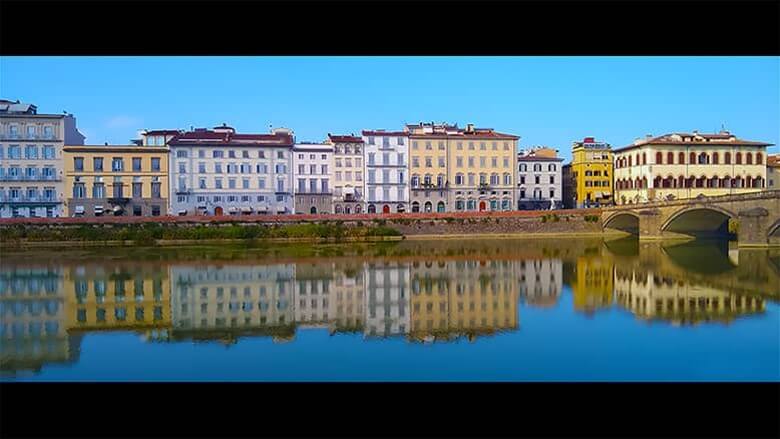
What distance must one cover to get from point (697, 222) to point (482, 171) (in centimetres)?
1633

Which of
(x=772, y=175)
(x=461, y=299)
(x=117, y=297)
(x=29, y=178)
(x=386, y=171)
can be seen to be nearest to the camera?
(x=461, y=299)

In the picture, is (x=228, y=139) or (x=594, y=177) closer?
(x=228, y=139)

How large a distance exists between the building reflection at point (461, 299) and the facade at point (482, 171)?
22.5 meters

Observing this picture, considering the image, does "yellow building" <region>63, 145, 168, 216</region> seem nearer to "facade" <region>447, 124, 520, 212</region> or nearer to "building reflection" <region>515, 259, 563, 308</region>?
"facade" <region>447, 124, 520, 212</region>

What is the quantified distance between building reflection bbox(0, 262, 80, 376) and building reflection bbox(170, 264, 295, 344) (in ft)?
7.39

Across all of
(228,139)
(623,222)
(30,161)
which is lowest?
(623,222)

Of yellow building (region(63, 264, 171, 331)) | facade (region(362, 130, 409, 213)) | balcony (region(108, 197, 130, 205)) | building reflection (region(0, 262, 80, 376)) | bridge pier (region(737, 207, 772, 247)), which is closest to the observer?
building reflection (region(0, 262, 80, 376))

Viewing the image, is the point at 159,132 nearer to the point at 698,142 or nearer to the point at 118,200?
the point at 118,200

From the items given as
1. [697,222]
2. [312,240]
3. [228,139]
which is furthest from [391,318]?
[228,139]

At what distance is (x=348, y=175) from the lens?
47.9 meters

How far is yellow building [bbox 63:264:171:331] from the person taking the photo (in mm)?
15109

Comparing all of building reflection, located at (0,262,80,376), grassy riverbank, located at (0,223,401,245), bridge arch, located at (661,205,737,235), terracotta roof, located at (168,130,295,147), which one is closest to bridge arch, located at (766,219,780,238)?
bridge arch, located at (661,205,737,235)
